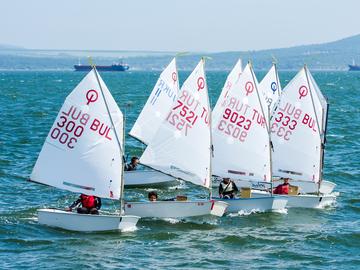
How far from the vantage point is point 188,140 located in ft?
125

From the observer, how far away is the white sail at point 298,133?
42.7 m

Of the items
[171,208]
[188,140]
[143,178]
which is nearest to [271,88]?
[143,178]

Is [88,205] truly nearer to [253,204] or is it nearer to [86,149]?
[86,149]

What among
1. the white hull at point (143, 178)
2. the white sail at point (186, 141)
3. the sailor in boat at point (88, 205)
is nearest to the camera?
the sailor in boat at point (88, 205)

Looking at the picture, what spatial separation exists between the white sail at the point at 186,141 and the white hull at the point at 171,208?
2.08 m

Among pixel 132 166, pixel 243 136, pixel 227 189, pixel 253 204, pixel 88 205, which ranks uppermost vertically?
pixel 243 136

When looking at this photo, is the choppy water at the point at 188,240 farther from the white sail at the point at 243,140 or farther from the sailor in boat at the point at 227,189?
the white sail at the point at 243,140

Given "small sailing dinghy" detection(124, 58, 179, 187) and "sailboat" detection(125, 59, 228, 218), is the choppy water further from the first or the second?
"small sailing dinghy" detection(124, 58, 179, 187)

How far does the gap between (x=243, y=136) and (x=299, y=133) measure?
12.8ft

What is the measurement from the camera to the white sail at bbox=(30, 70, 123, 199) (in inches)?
1384

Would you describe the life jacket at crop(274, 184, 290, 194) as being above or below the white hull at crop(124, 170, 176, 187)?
below

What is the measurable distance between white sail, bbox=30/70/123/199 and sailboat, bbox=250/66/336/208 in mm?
10446

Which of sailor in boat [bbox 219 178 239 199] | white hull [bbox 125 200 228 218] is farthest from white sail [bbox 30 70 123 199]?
sailor in boat [bbox 219 178 239 199]

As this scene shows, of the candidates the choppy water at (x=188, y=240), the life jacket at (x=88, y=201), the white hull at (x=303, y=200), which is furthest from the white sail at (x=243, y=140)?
the life jacket at (x=88, y=201)
